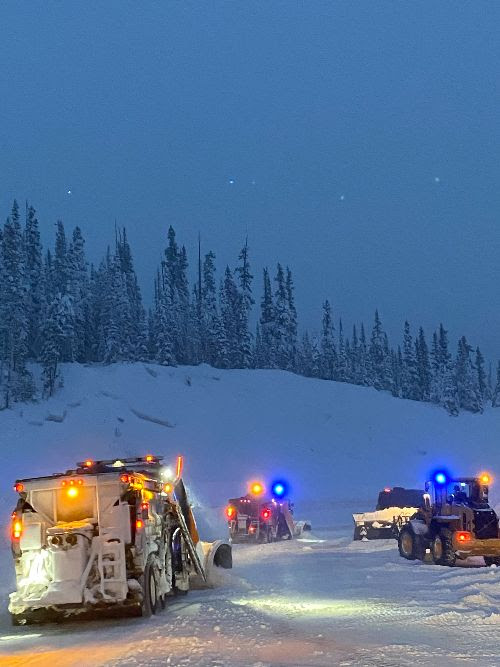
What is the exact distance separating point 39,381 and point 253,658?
66.7m

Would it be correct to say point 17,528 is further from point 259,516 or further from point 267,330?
point 267,330

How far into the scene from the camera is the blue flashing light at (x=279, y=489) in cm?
2855

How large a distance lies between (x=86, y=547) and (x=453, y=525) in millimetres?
10422

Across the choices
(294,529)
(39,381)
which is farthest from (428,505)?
(39,381)

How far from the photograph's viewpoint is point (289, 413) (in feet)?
263

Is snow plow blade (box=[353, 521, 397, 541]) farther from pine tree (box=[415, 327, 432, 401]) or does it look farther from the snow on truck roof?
pine tree (box=[415, 327, 432, 401])

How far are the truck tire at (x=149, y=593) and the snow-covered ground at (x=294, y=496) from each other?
194 millimetres

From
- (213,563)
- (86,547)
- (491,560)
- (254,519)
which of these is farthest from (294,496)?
(86,547)

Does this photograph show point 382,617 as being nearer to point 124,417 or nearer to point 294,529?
point 294,529

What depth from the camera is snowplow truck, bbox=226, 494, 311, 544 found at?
27609 mm

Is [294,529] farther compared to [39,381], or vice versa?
[39,381]

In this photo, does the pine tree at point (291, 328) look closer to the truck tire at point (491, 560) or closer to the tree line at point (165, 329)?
the tree line at point (165, 329)

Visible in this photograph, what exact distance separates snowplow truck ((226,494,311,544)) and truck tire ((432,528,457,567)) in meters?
8.48

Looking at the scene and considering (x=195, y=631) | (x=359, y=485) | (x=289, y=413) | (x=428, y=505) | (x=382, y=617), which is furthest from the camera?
(x=289, y=413)
